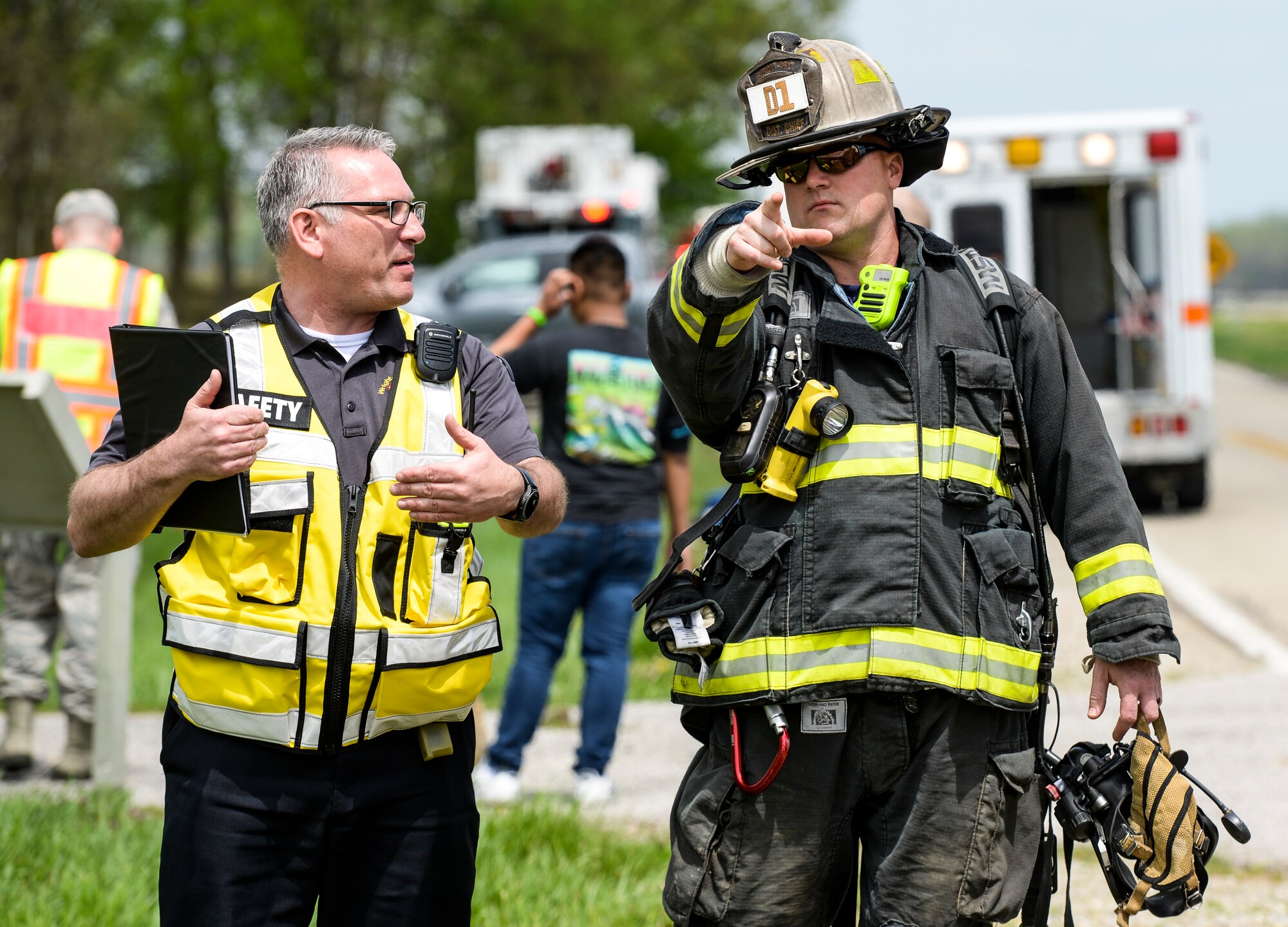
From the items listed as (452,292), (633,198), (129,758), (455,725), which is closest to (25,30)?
(452,292)

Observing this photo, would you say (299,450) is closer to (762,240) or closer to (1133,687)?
(762,240)

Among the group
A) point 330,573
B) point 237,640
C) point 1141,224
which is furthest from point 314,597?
point 1141,224

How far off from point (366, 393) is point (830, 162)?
983 millimetres

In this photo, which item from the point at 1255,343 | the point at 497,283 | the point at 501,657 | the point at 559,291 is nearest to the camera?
the point at 559,291

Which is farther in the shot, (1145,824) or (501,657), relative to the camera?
(501,657)

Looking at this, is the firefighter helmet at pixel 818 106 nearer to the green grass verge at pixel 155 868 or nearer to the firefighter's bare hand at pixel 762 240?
the firefighter's bare hand at pixel 762 240

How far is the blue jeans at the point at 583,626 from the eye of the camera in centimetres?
571

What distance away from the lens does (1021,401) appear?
9.92 ft

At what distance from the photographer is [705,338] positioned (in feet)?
9.08

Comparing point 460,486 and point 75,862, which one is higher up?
point 460,486

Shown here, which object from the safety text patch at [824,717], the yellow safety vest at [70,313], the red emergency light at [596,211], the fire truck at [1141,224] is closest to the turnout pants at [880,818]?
the safety text patch at [824,717]

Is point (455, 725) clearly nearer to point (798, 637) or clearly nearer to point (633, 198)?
point (798, 637)

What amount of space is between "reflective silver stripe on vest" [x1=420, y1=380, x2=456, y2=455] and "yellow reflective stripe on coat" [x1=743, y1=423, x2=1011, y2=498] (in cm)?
67

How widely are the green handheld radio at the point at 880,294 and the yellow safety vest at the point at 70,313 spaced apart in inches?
146
